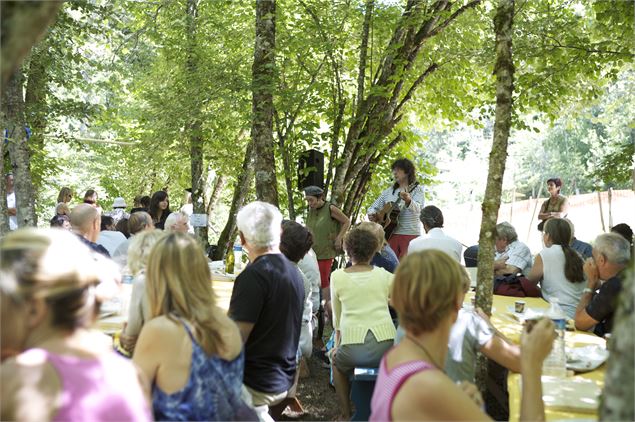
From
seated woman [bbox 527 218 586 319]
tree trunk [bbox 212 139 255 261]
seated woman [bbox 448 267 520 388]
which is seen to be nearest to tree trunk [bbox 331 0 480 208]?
tree trunk [bbox 212 139 255 261]

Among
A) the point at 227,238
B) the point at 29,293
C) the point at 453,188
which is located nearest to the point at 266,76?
the point at 29,293

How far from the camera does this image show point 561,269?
19.2 ft

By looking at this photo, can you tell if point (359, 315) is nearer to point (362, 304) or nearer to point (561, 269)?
point (362, 304)

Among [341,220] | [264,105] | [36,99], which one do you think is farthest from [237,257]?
[36,99]

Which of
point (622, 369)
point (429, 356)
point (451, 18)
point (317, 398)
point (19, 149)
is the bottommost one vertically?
point (317, 398)

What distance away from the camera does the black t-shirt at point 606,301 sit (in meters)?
4.46

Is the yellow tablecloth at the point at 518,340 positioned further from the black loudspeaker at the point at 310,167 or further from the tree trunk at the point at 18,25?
Answer: the black loudspeaker at the point at 310,167

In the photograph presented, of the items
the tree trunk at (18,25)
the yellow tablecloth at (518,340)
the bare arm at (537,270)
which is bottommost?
the yellow tablecloth at (518,340)

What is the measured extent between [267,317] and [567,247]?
317 centimetres

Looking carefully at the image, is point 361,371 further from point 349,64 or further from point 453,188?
point 453,188

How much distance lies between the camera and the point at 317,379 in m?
6.56

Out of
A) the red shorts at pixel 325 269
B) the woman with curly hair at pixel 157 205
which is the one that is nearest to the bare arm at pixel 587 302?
the red shorts at pixel 325 269

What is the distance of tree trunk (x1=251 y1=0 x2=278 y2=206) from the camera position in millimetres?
7910

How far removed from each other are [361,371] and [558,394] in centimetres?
154
